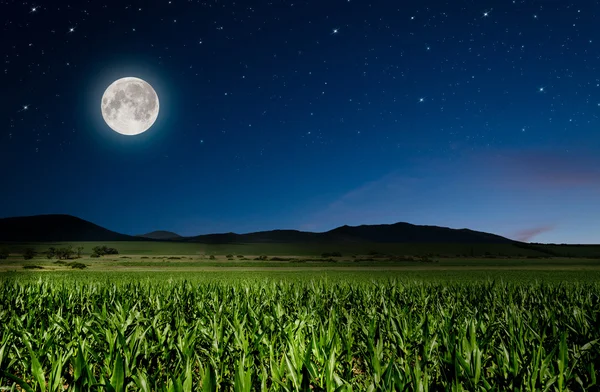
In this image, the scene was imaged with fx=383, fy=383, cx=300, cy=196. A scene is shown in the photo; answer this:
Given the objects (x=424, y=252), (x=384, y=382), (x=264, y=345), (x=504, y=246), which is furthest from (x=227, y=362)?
(x=504, y=246)

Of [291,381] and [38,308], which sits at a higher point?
[291,381]

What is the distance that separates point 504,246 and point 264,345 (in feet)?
616

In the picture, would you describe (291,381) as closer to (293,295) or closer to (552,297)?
(293,295)

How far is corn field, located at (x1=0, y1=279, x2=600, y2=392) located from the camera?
395cm

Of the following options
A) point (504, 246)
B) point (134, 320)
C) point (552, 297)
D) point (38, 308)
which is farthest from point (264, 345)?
point (504, 246)

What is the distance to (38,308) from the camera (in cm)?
1122

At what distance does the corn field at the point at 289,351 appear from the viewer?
3.95m

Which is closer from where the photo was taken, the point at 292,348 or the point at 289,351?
the point at 292,348

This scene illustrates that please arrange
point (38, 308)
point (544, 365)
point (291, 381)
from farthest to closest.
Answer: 1. point (38, 308)
2. point (544, 365)
3. point (291, 381)

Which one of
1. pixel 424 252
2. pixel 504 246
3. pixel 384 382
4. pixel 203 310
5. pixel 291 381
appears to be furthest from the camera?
pixel 504 246

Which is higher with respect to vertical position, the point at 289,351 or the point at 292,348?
the point at 292,348

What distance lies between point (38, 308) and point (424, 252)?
6191 inches

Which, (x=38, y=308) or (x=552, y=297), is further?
(x=552, y=297)

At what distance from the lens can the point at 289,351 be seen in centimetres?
551
